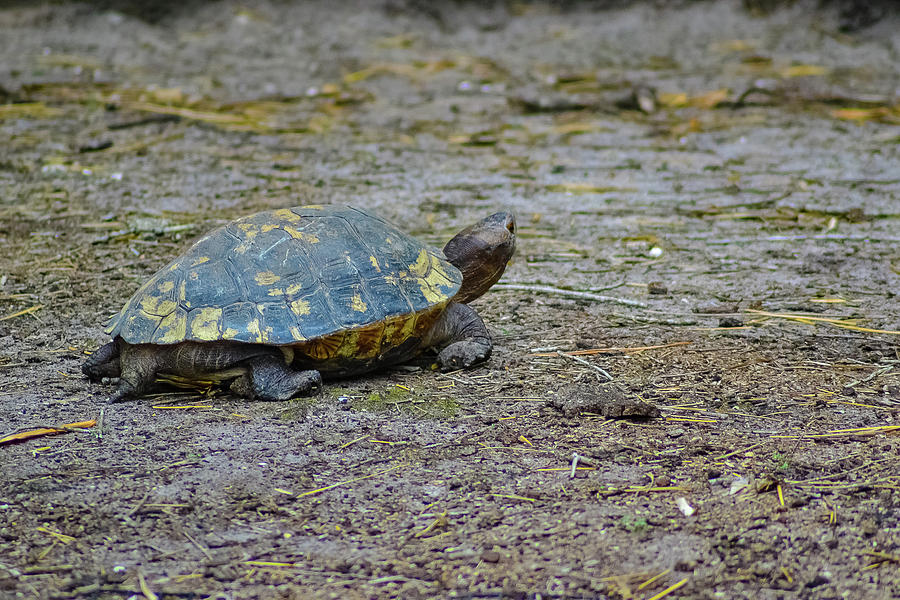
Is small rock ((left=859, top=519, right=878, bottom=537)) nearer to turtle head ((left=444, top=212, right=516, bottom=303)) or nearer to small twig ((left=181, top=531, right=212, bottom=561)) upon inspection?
small twig ((left=181, top=531, right=212, bottom=561))

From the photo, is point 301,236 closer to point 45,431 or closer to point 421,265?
point 421,265

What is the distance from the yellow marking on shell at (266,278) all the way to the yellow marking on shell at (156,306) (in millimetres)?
348

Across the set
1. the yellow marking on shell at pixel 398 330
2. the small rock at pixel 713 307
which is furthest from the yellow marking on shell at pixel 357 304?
the small rock at pixel 713 307

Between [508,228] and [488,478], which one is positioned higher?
[508,228]

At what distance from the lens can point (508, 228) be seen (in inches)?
175

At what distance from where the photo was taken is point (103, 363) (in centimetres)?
379

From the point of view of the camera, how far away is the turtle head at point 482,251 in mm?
4344

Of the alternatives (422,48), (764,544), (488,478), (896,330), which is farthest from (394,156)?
(764,544)

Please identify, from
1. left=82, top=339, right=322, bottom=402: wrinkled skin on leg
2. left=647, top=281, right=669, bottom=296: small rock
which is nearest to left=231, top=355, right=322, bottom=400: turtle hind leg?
left=82, top=339, right=322, bottom=402: wrinkled skin on leg

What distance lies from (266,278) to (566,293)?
7.02 feet

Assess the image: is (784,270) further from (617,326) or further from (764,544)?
(764,544)

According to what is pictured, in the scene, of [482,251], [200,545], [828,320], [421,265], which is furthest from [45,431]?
[828,320]

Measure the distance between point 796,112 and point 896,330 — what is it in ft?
17.0

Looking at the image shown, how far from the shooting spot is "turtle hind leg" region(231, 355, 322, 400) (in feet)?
11.8
